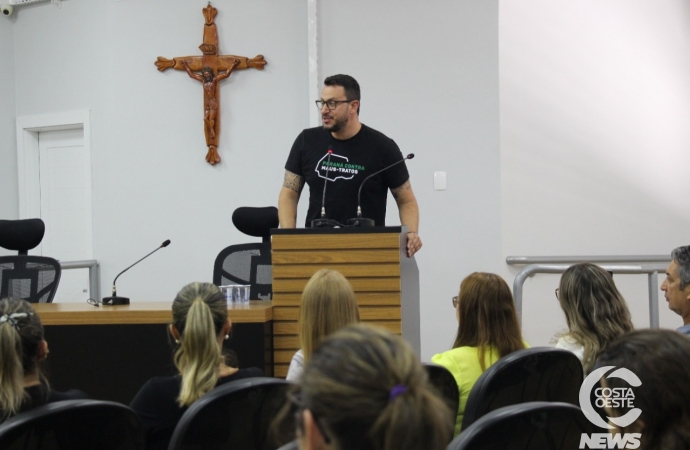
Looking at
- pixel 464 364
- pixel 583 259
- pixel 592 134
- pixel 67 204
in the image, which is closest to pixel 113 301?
pixel 464 364

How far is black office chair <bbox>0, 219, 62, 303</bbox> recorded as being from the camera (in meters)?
4.10

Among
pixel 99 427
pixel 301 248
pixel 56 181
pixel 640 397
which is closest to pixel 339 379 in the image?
pixel 640 397

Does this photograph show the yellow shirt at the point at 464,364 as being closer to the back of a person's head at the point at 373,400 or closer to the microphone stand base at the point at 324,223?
the microphone stand base at the point at 324,223

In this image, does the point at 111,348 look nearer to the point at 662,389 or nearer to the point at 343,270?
the point at 343,270

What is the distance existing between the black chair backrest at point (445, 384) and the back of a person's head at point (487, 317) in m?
0.28

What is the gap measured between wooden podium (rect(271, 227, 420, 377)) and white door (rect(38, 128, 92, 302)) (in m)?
3.87

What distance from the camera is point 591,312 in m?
2.27

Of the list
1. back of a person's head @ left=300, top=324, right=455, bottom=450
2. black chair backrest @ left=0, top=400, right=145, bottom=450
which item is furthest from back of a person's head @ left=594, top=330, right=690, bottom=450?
black chair backrest @ left=0, top=400, right=145, bottom=450

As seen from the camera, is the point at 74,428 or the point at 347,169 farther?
the point at 347,169

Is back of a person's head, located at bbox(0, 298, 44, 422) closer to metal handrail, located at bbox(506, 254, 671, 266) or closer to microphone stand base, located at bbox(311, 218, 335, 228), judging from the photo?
microphone stand base, located at bbox(311, 218, 335, 228)

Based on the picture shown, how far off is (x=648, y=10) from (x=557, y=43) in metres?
0.70

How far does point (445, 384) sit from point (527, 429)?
620 millimetres

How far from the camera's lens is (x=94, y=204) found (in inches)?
228

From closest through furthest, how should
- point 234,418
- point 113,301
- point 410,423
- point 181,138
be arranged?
point 410,423 → point 234,418 → point 113,301 → point 181,138
